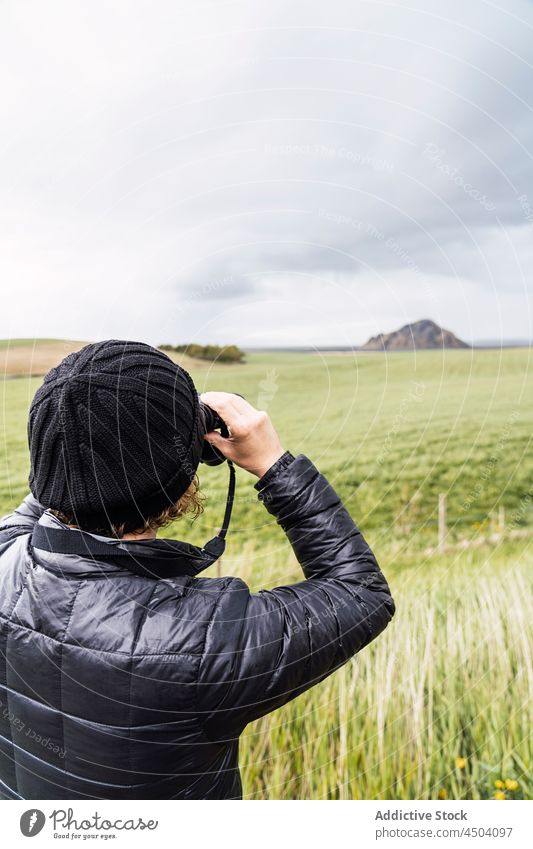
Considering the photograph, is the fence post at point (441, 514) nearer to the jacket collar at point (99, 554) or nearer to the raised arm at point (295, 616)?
the raised arm at point (295, 616)

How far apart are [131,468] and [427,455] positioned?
4.41 meters

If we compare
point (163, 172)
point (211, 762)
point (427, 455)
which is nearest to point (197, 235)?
point (163, 172)

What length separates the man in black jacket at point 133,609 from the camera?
2.79 feet

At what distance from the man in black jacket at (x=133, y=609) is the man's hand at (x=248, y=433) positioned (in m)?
0.08

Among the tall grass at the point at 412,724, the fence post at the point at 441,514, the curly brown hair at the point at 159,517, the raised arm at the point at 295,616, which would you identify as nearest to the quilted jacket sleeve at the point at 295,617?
the raised arm at the point at 295,616

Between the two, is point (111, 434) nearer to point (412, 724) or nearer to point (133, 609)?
point (133, 609)

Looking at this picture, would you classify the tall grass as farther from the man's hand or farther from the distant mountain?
the man's hand

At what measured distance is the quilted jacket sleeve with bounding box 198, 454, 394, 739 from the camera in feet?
2.80

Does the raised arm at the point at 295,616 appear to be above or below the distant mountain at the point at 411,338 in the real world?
below

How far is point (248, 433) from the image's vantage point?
39.9 inches

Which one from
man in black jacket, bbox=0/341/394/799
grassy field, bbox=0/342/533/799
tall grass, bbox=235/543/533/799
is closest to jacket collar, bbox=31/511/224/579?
man in black jacket, bbox=0/341/394/799

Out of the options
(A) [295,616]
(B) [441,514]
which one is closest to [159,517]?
(A) [295,616]

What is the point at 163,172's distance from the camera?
167cm

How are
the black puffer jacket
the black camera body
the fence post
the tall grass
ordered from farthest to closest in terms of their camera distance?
the fence post → the tall grass → the black camera body → the black puffer jacket
